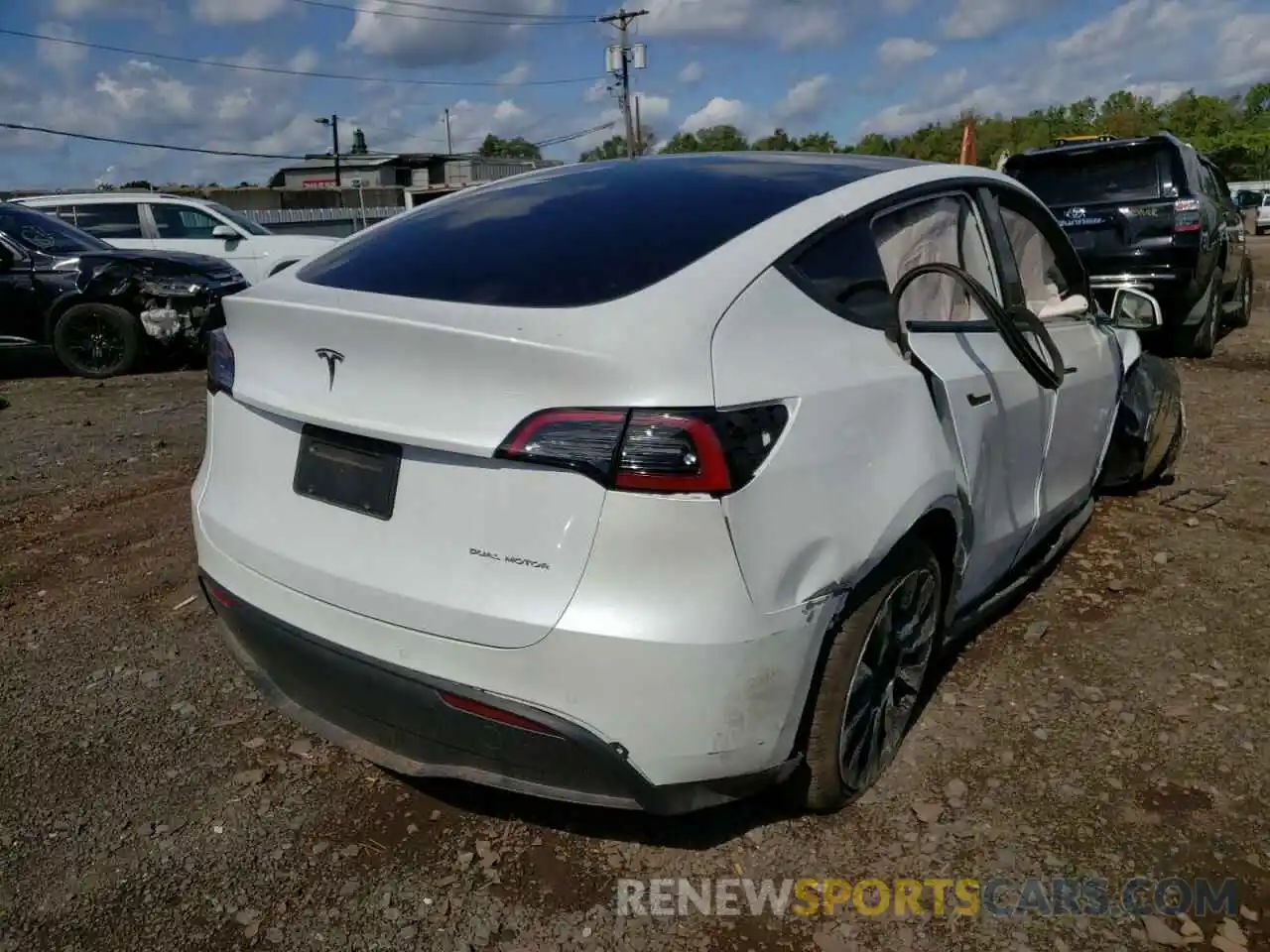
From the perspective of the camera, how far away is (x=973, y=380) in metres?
2.93

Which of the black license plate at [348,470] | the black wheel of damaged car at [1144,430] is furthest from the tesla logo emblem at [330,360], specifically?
the black wheel of damaged car at [1144,430]

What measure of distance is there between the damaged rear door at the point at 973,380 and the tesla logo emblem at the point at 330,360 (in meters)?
1.42

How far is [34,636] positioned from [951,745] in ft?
10.5

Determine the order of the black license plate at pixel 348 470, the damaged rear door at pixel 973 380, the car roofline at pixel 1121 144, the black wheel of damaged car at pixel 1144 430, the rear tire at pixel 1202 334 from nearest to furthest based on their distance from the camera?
the black license plate at pixel 348 470, the damaged rear door at pixel 973 380, the black wheel of damaged car at pixel 1144 430, the car roofline at pixel 1121 144, the rear tire at pixel 1202 334

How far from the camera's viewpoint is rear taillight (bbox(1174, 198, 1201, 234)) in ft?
27.7

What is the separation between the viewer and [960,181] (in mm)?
3309

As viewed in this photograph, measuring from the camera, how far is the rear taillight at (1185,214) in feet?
27.7

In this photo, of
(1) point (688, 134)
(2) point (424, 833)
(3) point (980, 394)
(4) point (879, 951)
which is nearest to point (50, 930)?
(2) point (424, 833)

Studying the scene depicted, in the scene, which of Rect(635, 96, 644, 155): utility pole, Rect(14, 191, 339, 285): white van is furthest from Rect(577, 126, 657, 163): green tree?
Rect(14, 191, 339, 285): white van

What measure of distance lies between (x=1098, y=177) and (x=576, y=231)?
25.3 feet

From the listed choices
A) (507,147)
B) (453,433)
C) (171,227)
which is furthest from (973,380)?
(507,147)

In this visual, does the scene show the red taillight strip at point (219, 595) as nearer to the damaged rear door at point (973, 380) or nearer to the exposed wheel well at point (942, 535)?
the exposed wheel well at point (942, 535)

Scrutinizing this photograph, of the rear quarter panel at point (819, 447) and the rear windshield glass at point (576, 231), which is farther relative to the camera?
the rear windshield glass at point (576, 231)

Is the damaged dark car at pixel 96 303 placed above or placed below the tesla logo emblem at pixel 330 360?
above
